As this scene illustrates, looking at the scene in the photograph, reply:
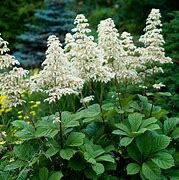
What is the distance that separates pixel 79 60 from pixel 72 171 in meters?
0.88

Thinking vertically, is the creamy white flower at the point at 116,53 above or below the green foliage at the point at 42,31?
below

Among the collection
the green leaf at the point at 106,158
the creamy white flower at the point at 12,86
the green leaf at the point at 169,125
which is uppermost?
the creamy white flower at the point at 12,86

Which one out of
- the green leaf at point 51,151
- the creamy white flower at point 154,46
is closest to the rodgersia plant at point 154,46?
the creamy white flower at point 154,46

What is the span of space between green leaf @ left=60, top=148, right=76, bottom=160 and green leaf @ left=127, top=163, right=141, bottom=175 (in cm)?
44

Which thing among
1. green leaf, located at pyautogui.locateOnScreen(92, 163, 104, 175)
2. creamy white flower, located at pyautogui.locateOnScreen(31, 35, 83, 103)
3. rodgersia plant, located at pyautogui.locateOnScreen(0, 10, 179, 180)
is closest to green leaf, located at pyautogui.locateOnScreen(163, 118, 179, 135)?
rodgersia plant, located at pyautogui.locateOnScreen(0, 10, 179, 180)

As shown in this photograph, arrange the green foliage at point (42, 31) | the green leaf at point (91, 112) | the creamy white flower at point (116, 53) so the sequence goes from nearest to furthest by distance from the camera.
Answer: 1. the green leaf at point (91, 112)
2. the creamy white flower at point (116, 53)
3. the green foliage at point (42, 31)

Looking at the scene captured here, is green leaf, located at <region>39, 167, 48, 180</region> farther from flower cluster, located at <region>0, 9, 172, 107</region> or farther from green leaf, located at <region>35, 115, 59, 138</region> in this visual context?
flower cluster, located at <region>0, 9, 172, 107</region>

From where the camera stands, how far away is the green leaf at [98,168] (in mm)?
3407

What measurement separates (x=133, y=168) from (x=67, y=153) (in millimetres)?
521

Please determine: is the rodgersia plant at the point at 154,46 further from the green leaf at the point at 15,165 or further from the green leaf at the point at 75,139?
the green leaf at the point at 15,165

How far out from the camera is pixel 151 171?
356 cm

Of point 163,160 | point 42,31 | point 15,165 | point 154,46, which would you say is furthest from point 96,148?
point 42,31

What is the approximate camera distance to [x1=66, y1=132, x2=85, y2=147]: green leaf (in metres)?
3.52

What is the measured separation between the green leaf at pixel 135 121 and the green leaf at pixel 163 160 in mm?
261
